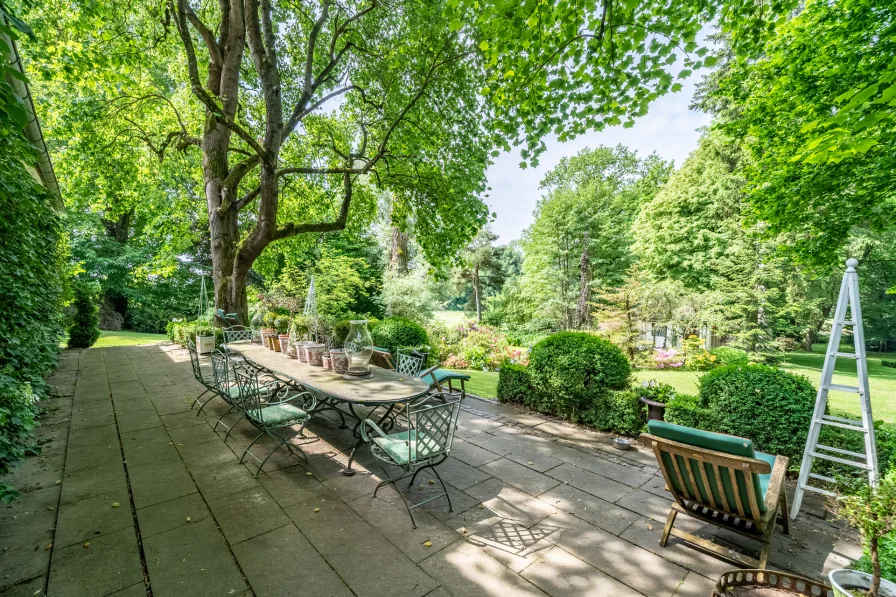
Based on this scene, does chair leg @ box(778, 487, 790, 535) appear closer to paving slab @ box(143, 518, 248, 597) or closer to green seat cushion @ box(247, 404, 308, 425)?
paving slab @ box(143, 518, 248, 597)

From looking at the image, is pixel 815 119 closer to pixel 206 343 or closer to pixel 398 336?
pixel 398 336

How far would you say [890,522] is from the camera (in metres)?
1.64

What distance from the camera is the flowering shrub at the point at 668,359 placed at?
35.1ft

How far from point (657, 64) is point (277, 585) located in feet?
18.1

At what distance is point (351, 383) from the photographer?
11.4ft

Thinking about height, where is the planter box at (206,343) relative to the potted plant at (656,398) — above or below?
above

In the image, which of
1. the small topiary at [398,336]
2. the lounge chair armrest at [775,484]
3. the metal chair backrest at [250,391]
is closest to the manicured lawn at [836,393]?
the small topiary at [398,336]

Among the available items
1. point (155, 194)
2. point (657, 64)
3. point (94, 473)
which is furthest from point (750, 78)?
point (155, 194)

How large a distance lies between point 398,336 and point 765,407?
586 cm

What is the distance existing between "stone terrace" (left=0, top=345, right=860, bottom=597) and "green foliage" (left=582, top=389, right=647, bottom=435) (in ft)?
1.43

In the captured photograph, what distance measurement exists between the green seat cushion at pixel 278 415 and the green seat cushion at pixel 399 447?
103cm

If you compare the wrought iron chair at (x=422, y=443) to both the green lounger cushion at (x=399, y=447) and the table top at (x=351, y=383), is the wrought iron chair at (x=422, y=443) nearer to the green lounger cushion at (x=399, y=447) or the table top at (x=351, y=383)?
the green lounger cushion at (x=399, y=447)

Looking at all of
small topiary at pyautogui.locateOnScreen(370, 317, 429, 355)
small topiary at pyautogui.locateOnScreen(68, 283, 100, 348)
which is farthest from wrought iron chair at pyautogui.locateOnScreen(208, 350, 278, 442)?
small topiary at pyautogui.locateOnScreen(68, 283, 100, 348)

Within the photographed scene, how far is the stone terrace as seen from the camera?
82.1 inches
